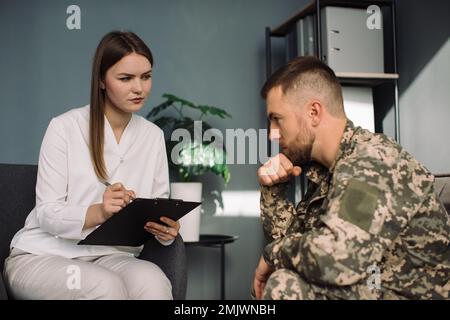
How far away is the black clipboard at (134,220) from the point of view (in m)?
1.36

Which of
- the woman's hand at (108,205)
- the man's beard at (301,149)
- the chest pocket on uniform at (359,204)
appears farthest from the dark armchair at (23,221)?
the chest pocket on uniform at (359,204)

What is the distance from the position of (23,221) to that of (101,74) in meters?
0.51

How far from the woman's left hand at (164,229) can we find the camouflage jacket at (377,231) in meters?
0.41

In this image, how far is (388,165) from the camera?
3.55 ft

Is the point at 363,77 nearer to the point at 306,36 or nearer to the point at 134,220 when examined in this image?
the point at 306,36

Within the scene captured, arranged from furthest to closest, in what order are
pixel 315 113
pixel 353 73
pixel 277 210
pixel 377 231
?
pixel 353 73 < pixel 277 210 < pixel 315 113 < pixel 377 231

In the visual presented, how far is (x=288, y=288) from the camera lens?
107 centimetres

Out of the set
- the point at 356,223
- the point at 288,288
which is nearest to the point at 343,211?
the point at 356,223

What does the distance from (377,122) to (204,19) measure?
110 cm

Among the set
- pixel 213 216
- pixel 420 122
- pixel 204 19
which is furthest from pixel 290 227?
pixel 204 19

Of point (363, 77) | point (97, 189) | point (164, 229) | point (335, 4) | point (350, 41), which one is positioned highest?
point (335, 4)

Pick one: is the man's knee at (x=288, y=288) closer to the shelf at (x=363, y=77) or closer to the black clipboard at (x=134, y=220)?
the black clipboard at (x=134, y=220)

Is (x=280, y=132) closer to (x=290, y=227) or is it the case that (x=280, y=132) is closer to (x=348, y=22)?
(x=290, y=227)

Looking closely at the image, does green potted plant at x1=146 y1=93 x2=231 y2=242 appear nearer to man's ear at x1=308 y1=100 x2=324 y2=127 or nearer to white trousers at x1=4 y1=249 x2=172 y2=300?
white trousers at x1=4 y1=249 x2=172 y2=300
